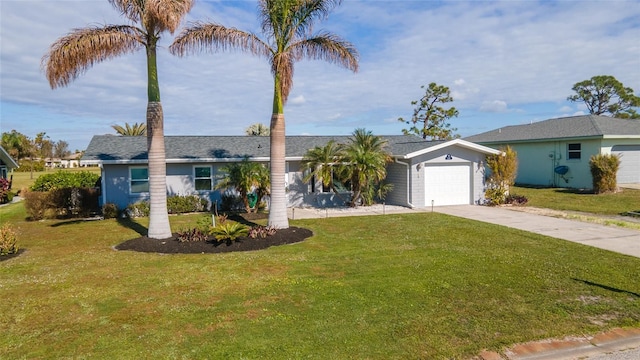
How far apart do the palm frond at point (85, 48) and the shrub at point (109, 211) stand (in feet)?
22.9

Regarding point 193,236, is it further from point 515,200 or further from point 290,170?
point 515,200

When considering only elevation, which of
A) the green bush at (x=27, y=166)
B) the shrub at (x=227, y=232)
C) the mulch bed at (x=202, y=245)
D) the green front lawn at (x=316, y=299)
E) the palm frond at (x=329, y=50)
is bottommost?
the green front lawn at (x=316, y=299)

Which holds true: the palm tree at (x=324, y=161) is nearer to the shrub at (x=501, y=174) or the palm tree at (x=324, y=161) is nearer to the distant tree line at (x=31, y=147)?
the shrub at (x=501, y=174)

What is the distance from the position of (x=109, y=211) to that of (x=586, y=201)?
2092 centimetres

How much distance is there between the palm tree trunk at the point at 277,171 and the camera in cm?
1214

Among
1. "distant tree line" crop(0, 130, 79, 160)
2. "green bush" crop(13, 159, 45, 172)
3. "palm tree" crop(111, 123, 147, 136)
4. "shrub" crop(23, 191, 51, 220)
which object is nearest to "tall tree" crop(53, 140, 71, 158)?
"distant tree line" crop(0, 130, 79, 160)

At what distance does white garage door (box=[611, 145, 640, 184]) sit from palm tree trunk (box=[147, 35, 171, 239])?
24316mm

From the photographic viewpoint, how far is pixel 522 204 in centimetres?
1792

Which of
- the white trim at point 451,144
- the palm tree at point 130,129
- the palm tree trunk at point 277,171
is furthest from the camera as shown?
the palm tree at point 130,129

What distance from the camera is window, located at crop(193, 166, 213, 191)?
58.0 feet

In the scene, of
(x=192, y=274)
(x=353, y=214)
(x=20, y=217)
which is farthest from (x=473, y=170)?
(x=20, y=217)

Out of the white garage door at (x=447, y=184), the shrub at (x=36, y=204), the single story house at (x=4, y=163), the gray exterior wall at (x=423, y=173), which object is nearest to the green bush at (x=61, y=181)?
the single story house at (x=4, y=163)

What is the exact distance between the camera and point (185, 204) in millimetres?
17062

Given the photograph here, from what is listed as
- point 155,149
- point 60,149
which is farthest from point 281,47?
point 60,149
